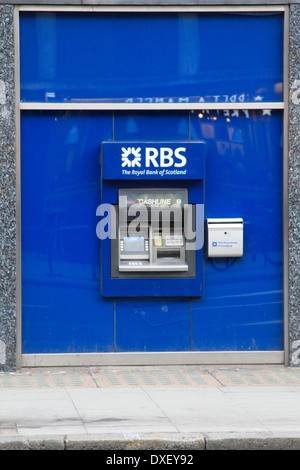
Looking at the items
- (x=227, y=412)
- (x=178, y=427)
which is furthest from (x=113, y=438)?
(x=227, y=412)

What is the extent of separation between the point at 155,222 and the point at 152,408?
2.79m

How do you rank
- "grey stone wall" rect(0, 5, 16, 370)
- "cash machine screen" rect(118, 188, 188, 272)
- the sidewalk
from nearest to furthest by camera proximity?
the sidewalk < "grey stone wall" rect(0, 5, 16, 370) < "cash machine screen" rect(118, 188, 188, 272)

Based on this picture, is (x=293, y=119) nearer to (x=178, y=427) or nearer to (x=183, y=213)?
(x=183, y=213)

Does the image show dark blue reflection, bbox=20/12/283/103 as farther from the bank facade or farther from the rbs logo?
the rbs logo

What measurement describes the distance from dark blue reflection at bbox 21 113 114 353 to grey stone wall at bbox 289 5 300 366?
2.14 metres

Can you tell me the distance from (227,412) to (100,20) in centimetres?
484

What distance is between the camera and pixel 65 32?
33.9 ft

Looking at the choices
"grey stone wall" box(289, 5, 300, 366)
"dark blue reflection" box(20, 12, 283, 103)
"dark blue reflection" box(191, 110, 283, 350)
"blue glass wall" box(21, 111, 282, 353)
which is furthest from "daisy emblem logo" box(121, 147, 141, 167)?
"grey stone wall" box(289, 5, 300, 366)

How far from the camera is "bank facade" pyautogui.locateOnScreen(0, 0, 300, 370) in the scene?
406 inches

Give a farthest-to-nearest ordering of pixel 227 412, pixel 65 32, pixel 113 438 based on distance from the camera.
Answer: pixel 65 32 < pixel 227 412 < pixel 113 438

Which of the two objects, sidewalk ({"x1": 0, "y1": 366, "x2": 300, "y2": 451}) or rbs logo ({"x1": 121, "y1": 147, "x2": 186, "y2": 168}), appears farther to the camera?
rbs logo ({"x1": 121, "y1": 147, "x2": 186, "y2": 168})

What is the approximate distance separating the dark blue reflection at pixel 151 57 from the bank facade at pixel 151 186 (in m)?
0.02

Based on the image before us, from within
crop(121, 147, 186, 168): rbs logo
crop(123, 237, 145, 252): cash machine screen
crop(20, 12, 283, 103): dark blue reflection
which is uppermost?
crop(20, 12, 283, 103): dark blue reflection

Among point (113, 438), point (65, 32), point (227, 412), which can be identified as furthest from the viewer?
point (65, 32)
